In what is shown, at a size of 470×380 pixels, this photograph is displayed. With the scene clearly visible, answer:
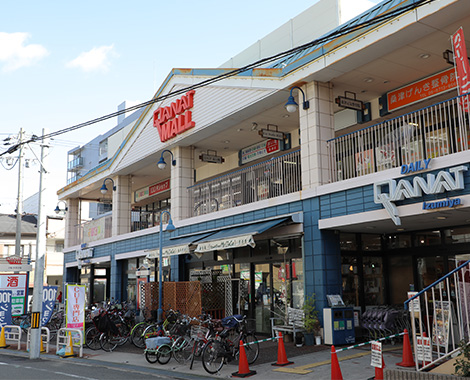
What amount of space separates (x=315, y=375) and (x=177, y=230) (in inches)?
476

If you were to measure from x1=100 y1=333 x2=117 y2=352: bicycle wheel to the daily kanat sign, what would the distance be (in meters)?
9.66

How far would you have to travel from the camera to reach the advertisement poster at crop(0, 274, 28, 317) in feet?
65.2

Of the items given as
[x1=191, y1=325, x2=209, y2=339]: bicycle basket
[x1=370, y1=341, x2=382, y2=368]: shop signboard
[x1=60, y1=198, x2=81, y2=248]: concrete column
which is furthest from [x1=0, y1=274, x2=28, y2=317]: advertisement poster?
[x1=370, y1=341, x2=382, y2=368]: shop signboard

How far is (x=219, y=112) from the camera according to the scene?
750 inches

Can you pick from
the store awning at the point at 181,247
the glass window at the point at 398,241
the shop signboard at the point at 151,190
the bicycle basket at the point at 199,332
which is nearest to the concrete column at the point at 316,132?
the glass window at the point at 398,241

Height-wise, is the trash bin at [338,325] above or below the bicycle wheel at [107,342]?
above

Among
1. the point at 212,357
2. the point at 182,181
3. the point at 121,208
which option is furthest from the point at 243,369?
the point at 121,208

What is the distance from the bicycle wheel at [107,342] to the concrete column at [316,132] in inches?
317

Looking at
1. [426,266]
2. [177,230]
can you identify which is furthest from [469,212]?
[177,230]

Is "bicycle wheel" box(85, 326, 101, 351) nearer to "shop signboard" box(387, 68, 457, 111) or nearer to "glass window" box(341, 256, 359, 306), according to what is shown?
"glass window" box(341, 256, 359, 306)

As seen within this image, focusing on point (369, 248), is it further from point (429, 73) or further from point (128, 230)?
point (128, 230)

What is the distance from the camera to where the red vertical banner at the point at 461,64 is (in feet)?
36.4

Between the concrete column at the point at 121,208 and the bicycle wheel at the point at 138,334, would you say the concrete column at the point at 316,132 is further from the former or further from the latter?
the concrete column at the point at 121,208

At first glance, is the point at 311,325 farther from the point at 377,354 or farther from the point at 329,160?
the point at 377,354
